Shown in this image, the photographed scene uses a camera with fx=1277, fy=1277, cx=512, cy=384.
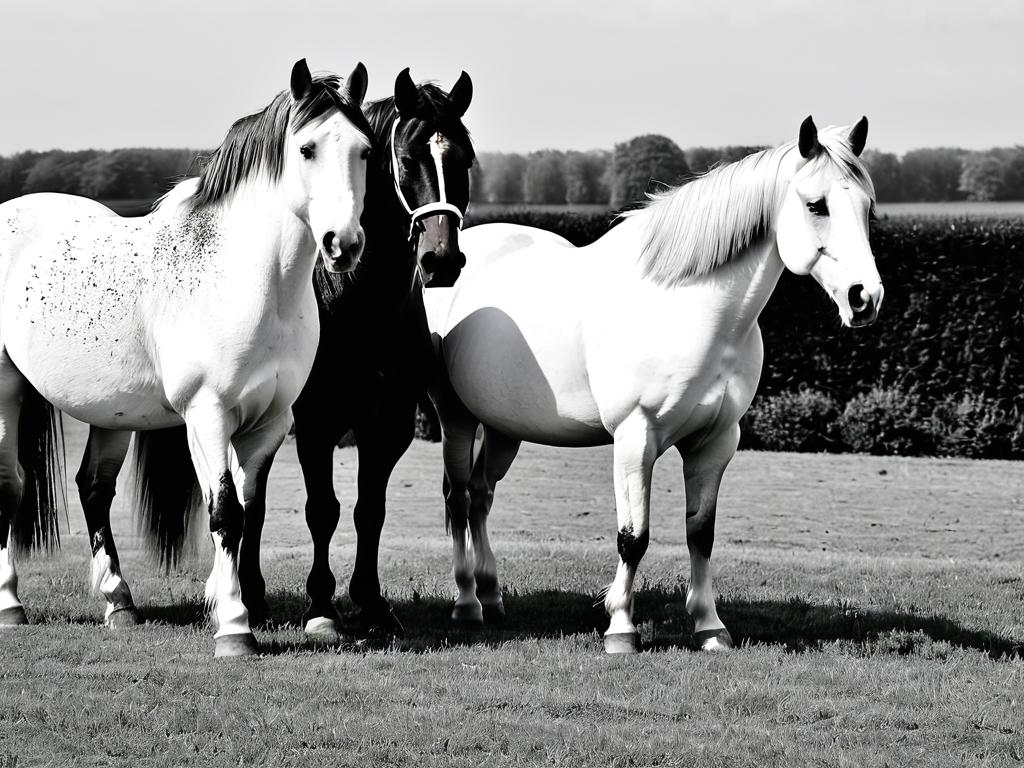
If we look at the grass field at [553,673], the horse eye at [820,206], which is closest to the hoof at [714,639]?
the grass field at [553,673]

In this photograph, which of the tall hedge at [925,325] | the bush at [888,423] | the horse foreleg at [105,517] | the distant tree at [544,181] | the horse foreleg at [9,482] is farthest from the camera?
the distant tree at [544,181]

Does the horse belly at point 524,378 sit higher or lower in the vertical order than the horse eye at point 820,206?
lower

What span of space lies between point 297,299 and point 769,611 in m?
3.37

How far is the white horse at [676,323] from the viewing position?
19.0ft

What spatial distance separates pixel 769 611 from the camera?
7395mm

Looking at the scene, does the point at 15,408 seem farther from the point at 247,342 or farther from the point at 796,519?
the point at 796,519

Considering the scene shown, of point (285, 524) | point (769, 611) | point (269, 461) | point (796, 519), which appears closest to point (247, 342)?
point (269, 461)

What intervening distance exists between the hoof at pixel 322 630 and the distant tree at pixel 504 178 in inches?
511

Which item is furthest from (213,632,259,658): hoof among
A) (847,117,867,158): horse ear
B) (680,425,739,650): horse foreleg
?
(847,117,867,158): horse ear

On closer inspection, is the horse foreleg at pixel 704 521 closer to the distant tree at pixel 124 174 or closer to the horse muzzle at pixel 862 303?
the horse muzzle at pixel 862 303

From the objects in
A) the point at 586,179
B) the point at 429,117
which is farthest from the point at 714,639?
the point at 586,179

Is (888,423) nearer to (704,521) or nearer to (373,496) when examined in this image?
(704,521)

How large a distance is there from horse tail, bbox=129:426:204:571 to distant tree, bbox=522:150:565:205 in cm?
1219

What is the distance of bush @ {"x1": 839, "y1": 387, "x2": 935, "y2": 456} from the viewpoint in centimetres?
1488
